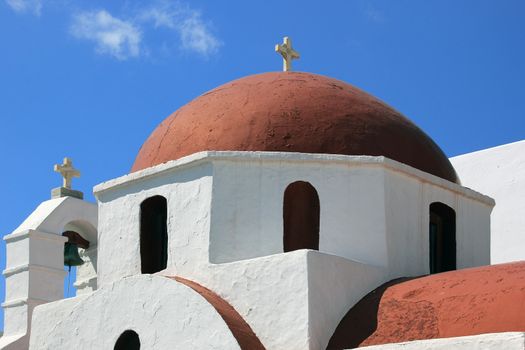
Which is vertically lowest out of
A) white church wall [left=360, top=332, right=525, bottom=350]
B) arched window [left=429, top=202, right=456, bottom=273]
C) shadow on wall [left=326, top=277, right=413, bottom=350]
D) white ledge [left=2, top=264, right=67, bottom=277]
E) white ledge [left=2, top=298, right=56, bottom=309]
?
white church wall [left=360, top=332, right=525, bottom=350]

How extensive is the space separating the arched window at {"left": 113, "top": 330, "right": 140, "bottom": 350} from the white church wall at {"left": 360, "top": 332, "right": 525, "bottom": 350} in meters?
2.61

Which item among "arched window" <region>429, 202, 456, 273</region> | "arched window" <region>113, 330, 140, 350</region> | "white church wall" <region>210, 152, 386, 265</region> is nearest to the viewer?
"arched window" <region>113, 330, 140, 350</region>

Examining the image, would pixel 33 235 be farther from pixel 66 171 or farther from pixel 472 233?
pixel 472 233

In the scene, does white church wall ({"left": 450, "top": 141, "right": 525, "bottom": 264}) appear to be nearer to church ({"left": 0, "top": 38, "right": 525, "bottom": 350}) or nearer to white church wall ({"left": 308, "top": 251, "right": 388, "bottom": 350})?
church ({"left": 0, "top": 38, "right": 525, "bottom": 350})

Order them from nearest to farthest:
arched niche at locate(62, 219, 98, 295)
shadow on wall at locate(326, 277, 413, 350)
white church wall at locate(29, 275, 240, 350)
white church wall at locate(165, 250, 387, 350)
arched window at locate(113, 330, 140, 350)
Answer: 1. shadow on wall at locate(326, 277, 413, 350)
2. white church wall at locate(165, 250, 387, 350)
3. white church wall at locate(29, 275, 240, 350)
4. arched window at locate(113, 330, 140, 350)
5. arched niche at locate(62, 219, 98, 295)

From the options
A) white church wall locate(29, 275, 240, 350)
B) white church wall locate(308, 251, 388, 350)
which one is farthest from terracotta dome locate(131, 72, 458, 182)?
white church wall locate(29, 275, 240, 350)

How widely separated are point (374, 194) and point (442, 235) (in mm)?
1300

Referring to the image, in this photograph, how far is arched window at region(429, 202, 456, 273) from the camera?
11.2 m

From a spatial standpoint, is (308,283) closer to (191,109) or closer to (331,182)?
(331,182)

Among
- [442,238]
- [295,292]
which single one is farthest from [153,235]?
[442,238]

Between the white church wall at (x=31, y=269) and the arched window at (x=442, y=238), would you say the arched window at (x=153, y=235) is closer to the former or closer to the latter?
the white church wall at (x=31, y=269)

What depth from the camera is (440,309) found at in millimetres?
8859

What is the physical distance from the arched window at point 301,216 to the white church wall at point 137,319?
50.2 inches

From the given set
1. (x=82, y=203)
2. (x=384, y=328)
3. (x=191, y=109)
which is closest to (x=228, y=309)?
(x=384, y=328)
